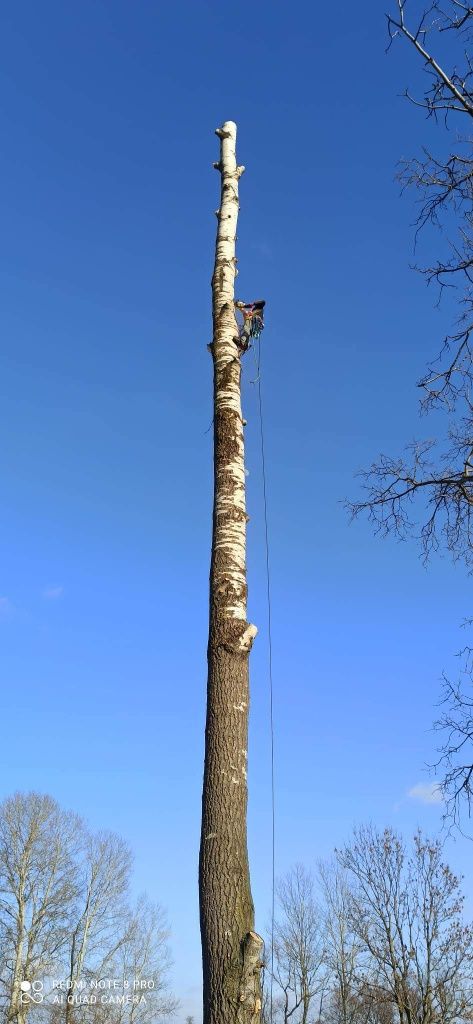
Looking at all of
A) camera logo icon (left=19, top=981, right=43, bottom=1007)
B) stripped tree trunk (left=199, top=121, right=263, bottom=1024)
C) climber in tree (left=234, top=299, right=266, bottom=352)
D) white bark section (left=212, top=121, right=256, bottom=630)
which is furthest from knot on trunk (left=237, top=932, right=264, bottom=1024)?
camera logo icon (left=19, top=981, right=43, bottom=1007)

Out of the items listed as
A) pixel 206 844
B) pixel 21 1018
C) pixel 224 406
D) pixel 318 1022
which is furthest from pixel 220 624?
pixel 318 1022

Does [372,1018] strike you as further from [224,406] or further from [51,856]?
[224,406]

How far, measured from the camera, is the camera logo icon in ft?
88.2

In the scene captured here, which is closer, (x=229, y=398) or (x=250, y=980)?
(x=250, y=980)

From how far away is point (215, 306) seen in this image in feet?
21.7

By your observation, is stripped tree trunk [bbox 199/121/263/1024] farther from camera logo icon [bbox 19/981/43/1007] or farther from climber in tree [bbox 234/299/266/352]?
camera logo icon [bbox 19/981/43/1007]

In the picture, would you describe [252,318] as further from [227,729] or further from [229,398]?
[227,729]

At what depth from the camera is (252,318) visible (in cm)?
746

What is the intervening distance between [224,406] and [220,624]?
5.81 ft

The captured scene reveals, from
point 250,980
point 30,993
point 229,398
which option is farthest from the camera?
point 30,993

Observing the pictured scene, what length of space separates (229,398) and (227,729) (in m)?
2.54

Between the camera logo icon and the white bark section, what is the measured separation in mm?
27795

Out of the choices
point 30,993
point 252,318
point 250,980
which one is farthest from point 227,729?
point 30,993

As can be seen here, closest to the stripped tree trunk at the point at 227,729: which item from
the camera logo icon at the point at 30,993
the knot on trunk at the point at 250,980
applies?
the knot on trunk at the point at 250,980
